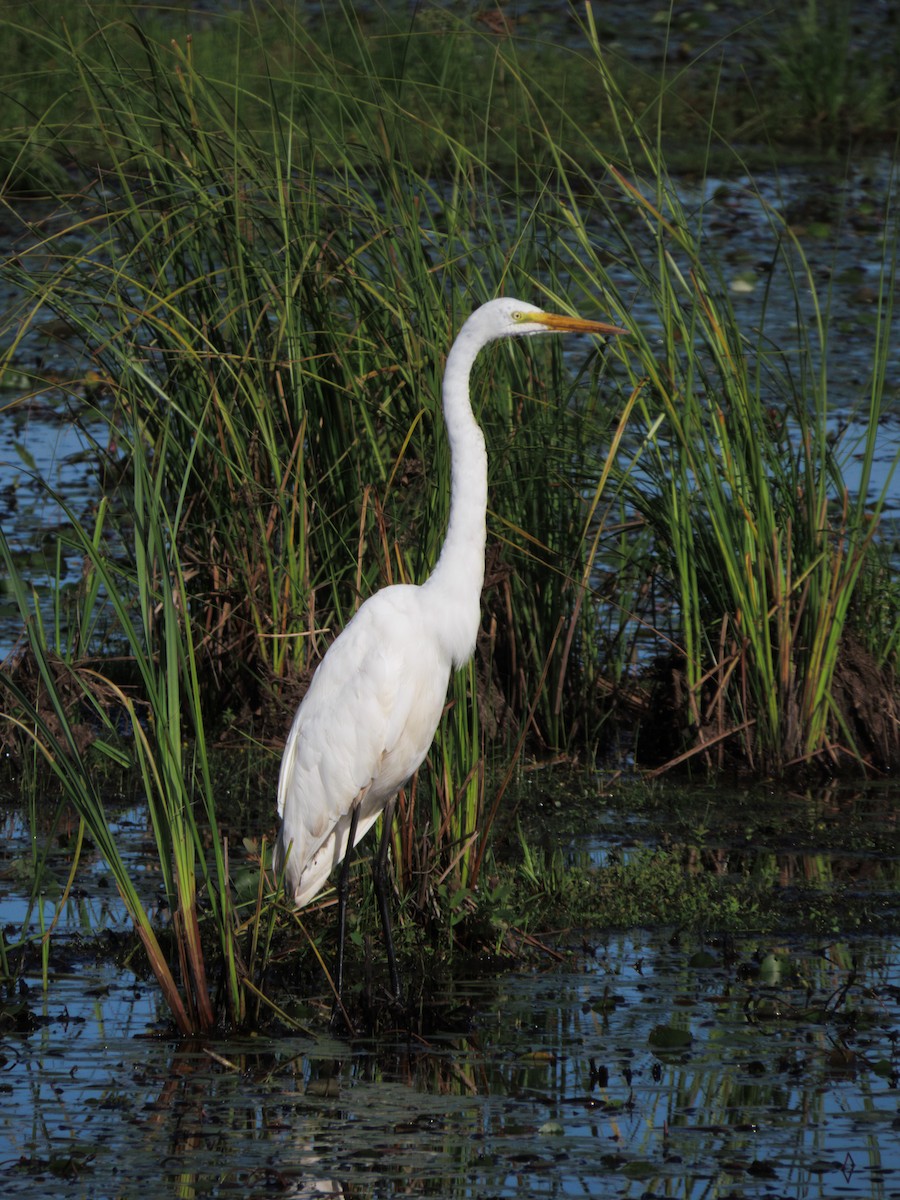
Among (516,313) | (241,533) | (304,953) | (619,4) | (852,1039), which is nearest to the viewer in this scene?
(852,1039)

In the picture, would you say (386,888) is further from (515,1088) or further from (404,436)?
(404,436)

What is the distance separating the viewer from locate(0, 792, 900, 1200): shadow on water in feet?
11.0

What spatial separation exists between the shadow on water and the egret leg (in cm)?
15

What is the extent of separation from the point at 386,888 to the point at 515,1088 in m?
0.84

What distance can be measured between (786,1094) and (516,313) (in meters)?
1.84

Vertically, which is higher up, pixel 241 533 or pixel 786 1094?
pixel 241 533

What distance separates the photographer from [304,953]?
4.57 metres

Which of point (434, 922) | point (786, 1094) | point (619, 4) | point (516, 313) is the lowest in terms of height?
point (786, 1094)

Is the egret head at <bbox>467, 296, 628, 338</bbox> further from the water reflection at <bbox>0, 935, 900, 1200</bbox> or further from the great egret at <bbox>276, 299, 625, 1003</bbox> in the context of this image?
the water reflection at <bbox>0, 935, 900, 1200</bbox>

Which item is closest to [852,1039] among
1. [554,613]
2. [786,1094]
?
[786,1094]

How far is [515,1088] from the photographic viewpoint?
3797mm

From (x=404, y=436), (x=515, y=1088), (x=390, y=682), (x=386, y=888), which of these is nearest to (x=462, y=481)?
(x=390, y=682)

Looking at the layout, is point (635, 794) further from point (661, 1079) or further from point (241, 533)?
point (661, 1079)

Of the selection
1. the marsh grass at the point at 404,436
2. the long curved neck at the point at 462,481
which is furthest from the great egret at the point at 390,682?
the marsh grass at the point at 404,436
